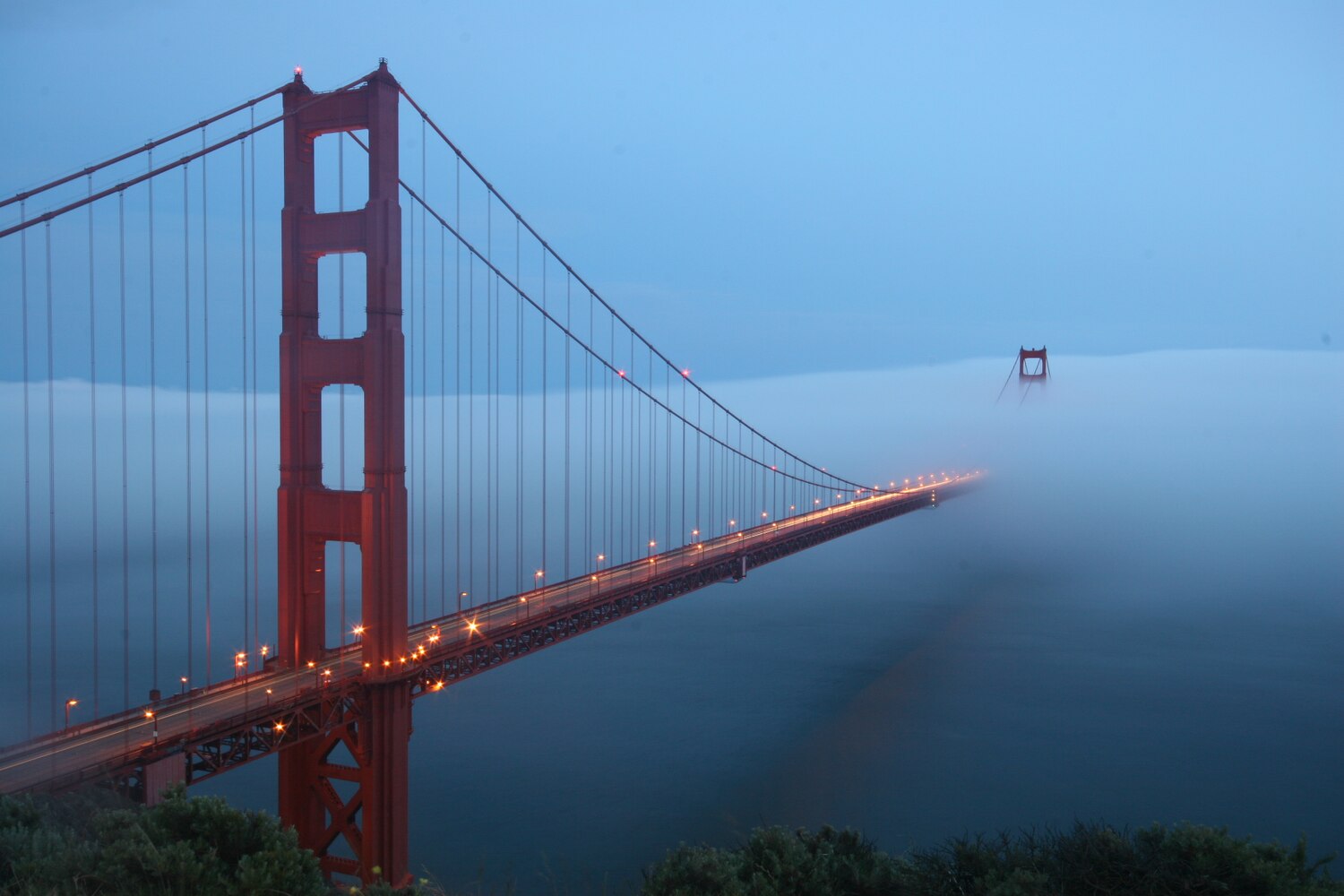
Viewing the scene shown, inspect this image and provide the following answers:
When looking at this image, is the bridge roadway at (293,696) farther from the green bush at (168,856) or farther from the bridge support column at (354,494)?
the green bush at (168,856)

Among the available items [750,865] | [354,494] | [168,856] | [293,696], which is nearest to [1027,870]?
[750,865]

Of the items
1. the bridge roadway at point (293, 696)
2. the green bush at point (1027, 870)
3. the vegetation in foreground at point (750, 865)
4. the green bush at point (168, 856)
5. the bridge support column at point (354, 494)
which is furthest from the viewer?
the bridge support column at point (354, 494)

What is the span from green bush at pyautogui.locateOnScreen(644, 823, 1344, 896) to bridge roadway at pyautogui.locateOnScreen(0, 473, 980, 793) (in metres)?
5.03

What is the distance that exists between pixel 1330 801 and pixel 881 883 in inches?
742

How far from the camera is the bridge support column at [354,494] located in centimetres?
1162

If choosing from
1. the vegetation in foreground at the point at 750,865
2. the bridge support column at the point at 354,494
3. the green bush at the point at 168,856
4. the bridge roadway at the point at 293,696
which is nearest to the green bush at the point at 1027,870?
the vegetation in foreground at the point at 750,865

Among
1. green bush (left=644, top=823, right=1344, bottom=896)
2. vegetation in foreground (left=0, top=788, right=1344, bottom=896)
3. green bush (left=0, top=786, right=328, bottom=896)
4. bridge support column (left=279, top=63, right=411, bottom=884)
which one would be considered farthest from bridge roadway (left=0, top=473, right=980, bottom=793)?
green bush (left=644, top=823, right=1344, bottom=896)

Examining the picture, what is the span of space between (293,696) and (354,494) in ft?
7.88

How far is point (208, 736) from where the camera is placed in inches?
369

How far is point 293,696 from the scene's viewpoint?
1057cm

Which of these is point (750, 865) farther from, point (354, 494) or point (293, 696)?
point (354, 494)

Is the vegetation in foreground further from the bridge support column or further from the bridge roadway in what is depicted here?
the bridge support column

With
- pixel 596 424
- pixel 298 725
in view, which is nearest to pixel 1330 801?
pixel 298 725

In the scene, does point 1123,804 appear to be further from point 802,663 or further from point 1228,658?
point 1228,658
